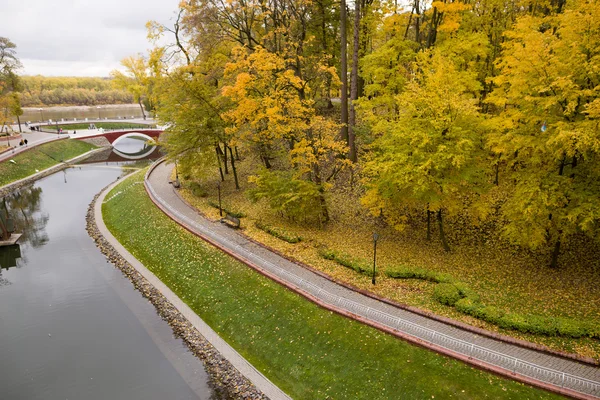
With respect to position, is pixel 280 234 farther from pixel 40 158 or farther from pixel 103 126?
pixel 103 126

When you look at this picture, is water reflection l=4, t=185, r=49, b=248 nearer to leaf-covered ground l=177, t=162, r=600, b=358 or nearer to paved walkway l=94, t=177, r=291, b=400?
paved walkway l=94, t=177, r=291, b=400

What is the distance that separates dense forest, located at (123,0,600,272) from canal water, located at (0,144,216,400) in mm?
9792

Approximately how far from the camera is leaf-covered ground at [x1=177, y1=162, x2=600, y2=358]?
49.6 feet

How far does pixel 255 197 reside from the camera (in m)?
24.6

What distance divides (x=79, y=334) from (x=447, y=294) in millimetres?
16863

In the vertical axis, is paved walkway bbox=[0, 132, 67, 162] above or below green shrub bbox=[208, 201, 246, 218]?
above

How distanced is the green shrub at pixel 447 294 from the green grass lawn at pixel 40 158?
45.9 m

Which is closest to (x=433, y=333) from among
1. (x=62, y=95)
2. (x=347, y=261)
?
(x=347, y=261)

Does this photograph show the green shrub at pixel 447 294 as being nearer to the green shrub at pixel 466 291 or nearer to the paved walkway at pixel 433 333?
the green shrub at pixel 466 291

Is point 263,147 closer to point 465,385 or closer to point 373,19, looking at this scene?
point 373,19

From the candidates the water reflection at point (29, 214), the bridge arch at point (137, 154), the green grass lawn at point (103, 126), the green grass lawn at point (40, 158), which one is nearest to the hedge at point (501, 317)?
the water reflection at point (29, 214)

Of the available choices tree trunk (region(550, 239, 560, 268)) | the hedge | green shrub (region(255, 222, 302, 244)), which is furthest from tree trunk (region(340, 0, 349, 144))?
tree trunk (region(550, 239, 560, 268))

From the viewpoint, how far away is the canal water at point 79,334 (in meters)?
14.5

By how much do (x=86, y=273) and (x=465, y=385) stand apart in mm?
21821
